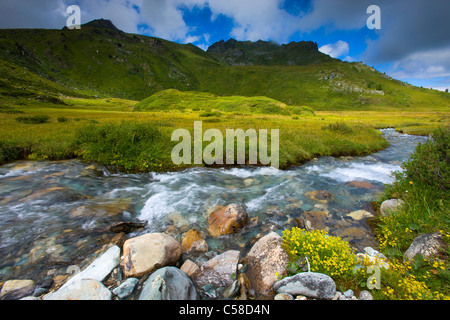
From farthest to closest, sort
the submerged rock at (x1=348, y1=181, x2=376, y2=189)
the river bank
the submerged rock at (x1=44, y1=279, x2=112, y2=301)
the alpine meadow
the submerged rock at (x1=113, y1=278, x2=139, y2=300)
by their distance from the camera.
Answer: the submerged rock at (x1=348, y1=181, x2=376, y2=189) → the river bank → the alpine meadow → the submerged rock at (x1=113, y1=278, x2=139, y2=300) → the submerged rock at (x1=44, y1=279, x2=112, y2=301)

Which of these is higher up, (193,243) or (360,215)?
(360,215)

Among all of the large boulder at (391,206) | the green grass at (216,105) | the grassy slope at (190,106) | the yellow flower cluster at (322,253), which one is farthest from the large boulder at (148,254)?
the green grass at (216,105)

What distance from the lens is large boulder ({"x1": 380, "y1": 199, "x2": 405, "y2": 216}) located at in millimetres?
6340

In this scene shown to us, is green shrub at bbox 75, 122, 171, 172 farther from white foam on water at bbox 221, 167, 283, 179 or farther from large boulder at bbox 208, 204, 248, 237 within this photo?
large boulder at bbox 208, 204, 248, 237

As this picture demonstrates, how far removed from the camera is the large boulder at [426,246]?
13.5 ft

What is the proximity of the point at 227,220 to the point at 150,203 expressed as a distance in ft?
12.1

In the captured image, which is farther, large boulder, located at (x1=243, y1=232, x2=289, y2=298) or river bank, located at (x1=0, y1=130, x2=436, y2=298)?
river bank, located at (x1=0, y1=130, x2=436, y2=298)

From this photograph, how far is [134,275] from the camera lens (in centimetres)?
417

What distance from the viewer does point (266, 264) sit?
452 centimetres

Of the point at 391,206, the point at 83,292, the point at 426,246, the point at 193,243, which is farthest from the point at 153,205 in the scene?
the point at 391,206

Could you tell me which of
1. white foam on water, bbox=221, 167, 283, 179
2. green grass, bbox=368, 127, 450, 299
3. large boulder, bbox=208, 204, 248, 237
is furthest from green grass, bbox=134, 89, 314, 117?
large boulder, bbox=208, 204, 248, 237

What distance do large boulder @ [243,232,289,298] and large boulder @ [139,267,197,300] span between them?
1.36 metres

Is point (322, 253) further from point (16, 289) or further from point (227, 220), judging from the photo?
point (16, 289)

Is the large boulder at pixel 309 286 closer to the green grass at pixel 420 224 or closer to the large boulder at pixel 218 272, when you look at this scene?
the green grass at pixel 420 224
